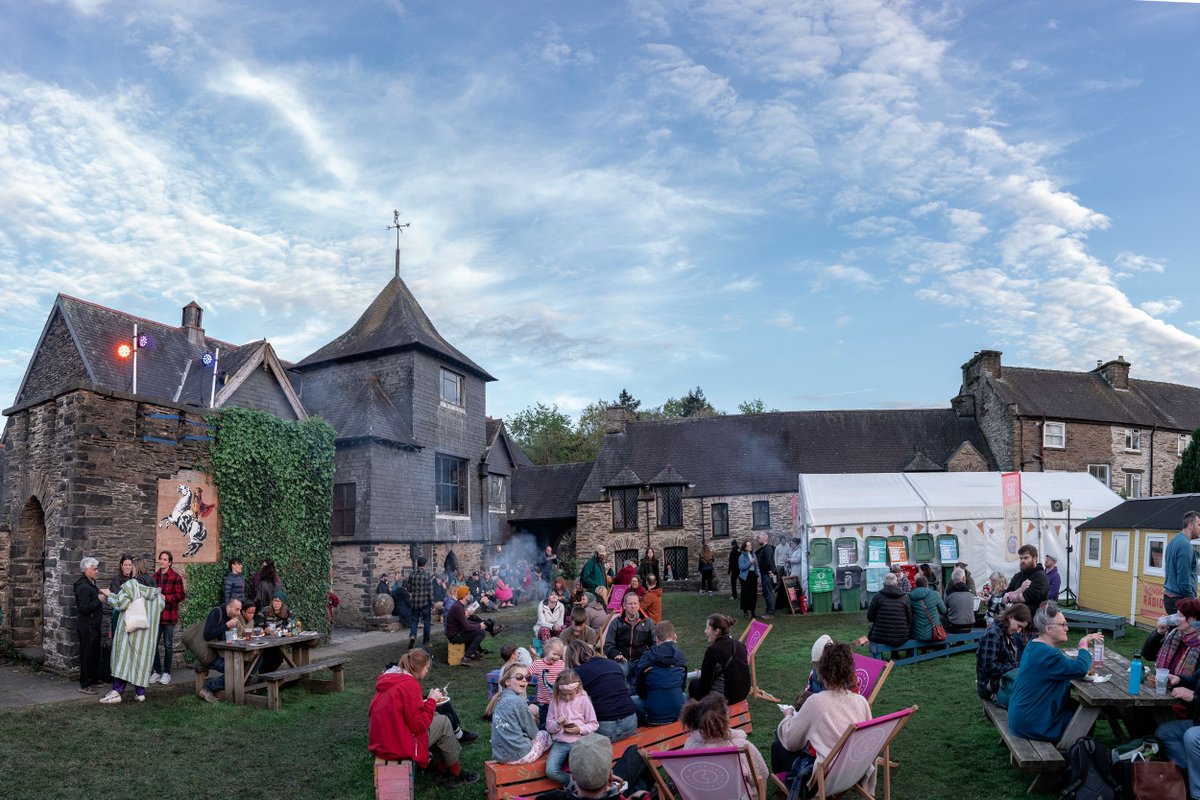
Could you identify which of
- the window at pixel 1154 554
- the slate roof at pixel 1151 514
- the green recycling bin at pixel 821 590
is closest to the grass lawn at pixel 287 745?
the window at pixel 1154 554

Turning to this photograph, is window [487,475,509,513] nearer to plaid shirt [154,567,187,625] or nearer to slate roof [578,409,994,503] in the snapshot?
slate roof [578,409,994,503]

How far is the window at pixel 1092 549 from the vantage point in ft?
56.0

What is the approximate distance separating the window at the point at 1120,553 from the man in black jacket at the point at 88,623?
1754 centimetres

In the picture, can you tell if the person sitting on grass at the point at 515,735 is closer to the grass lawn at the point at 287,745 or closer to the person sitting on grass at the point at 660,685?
the grass lawn at the point at 287,745

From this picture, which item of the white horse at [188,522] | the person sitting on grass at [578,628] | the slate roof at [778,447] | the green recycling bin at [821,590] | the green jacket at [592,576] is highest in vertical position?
the slate roof at [778,447]

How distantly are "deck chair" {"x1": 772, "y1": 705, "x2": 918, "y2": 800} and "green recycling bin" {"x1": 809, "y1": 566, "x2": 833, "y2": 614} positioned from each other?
1375 cm

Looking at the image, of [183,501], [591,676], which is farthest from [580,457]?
[591,676]

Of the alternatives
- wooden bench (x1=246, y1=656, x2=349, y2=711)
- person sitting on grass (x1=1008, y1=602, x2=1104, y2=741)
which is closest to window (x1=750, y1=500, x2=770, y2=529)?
wooden bench (x1=246, y1=656, x2=349, y2=711)

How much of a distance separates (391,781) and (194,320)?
21318mm

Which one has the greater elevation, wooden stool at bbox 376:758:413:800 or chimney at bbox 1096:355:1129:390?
chimney at bbox 1096:355:1129:390

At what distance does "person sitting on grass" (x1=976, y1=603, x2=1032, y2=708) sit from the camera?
7.66 metres

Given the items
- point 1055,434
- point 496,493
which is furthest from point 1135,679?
point 1055,434

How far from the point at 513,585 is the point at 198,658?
17.3 m

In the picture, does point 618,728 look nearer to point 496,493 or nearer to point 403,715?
point 403,715
